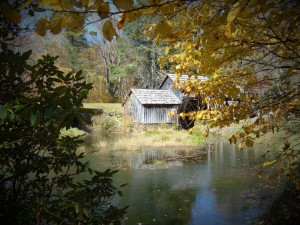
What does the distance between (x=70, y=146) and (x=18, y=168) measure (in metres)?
0.60

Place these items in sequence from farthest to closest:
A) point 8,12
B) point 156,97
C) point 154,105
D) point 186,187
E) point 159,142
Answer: point 156,97, point 154,105, point 159,142, point 186,187, point 8,12

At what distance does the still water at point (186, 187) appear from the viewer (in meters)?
6.49

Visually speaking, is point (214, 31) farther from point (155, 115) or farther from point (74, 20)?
point (155, 115)

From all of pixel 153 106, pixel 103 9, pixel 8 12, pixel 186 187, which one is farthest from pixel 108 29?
pixel 153 106

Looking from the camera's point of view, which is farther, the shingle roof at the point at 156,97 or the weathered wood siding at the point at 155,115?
the weathered wood siding at the point at 155,115

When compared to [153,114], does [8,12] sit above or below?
below

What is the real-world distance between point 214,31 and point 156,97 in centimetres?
2427

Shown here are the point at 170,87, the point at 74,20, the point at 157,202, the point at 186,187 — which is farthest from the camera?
the point at 170,87

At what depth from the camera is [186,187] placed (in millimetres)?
8711

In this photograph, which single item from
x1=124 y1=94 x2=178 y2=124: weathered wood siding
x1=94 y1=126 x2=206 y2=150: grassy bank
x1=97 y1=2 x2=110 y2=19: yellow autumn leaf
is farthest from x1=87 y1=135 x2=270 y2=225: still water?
x1=124 y1=94 x2=178 y2=124: weathered wood siding

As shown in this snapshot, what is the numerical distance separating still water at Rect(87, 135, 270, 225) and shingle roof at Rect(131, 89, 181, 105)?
1176 cm

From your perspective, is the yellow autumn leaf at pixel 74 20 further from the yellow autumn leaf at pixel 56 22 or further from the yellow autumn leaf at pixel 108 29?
the yellow autumn leaf at pixel 108 29

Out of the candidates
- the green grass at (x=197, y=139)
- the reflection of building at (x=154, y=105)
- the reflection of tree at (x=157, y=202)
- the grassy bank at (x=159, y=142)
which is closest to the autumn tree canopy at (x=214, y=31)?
the reflection of tree at (x=157, y=202)

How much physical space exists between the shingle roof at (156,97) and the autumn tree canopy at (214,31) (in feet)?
69.8
